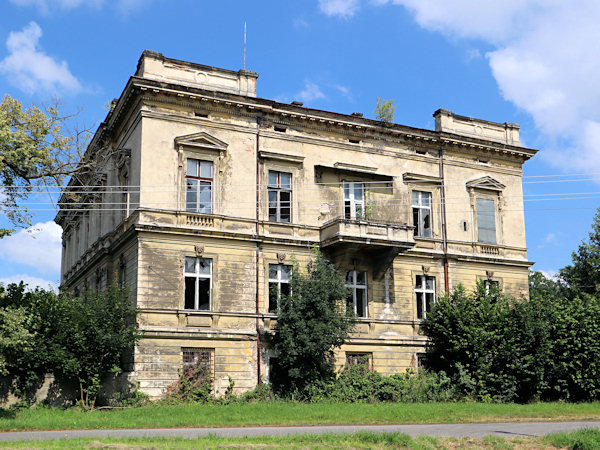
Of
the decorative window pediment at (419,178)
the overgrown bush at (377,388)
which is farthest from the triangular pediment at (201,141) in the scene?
the overgrown bush at (377,388)

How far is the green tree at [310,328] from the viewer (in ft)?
84.0

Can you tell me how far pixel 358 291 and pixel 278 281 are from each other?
3996 mm

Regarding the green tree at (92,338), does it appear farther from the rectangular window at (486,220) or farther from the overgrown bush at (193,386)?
the rectangular window at (486,220)

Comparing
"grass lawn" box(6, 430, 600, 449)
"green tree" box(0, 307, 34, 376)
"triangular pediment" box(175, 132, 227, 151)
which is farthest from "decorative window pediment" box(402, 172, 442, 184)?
"green tree" box(0, 307, 34, 376)

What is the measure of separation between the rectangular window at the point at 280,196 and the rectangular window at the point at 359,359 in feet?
21.7

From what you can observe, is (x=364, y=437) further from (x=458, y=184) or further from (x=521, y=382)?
(x=458, y=184)

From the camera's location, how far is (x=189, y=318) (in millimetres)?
26281

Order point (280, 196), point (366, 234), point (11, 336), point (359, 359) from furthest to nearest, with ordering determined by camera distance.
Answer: point (280, 196), point (359, 359), point (366, 234), point (11, 336)

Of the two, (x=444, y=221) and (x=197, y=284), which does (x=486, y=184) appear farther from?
(x=197, y=284)

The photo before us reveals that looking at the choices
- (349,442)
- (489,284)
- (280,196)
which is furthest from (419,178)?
(349,442)

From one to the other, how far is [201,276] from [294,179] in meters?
6.34

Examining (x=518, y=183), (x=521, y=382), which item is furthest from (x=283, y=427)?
(x=518, y=183)

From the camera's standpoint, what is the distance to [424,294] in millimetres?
31625

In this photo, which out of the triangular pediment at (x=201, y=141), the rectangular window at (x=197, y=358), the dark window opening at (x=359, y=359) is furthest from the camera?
the dark window opening at (x=359, y=359)
